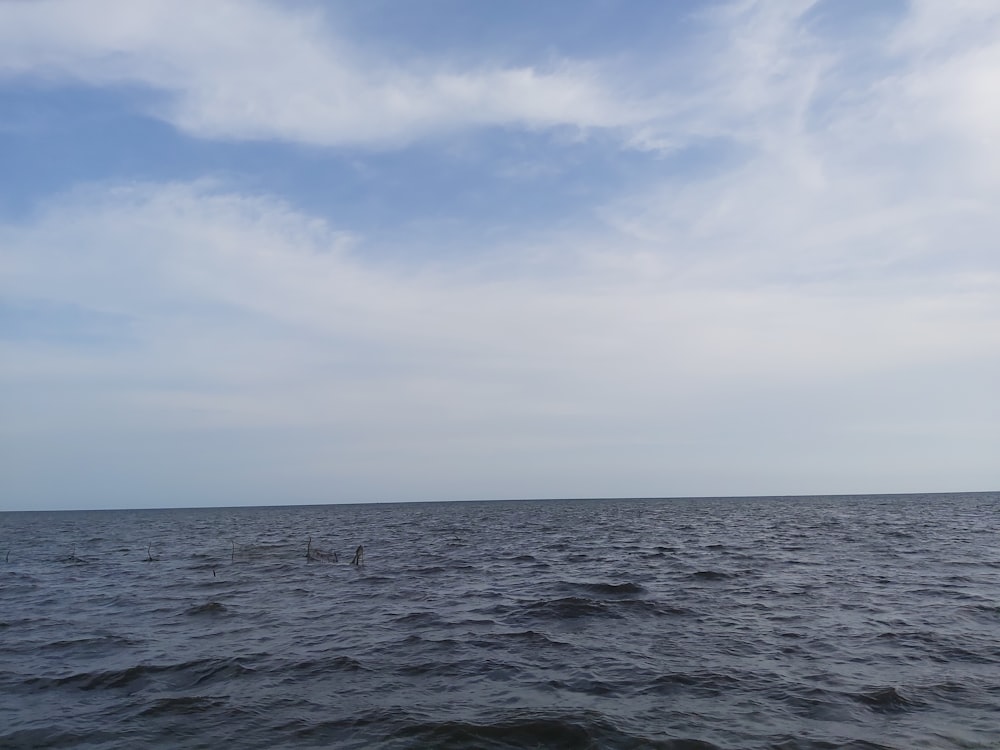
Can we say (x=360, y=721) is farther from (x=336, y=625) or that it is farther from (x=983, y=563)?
(x=983, y=563)

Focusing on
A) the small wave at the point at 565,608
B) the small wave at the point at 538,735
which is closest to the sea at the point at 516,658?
the small wave at the point at 538,735

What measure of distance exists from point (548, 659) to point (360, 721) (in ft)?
20.1

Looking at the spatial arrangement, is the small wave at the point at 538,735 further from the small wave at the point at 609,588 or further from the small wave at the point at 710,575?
the small wave at the point at 710,575

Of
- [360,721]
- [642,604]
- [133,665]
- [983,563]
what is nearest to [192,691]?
[133,665]

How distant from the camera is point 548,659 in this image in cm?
1803

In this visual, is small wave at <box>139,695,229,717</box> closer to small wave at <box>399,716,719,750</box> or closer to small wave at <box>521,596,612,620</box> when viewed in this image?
small wave at <box>399,716,719,750</box>

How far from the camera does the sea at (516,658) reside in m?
13.0

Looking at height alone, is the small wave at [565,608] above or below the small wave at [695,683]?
above

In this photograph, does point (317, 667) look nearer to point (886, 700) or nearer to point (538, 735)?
point (538, 735)

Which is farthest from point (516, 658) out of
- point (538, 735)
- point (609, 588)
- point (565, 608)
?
point (609, 588)

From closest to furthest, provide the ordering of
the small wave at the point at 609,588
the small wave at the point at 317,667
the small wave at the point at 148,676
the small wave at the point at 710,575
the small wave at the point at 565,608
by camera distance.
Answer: the small wave at the point at 148,676, the small wave at the point at 317,667, the small wave at the point at 565,608, the small wave at the point at 609,588, the small wave at the point at 710,575

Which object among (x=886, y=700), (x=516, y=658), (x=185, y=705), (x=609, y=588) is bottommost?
(x=185, y=705)

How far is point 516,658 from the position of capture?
59.7 feet

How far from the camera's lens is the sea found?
512 inches
